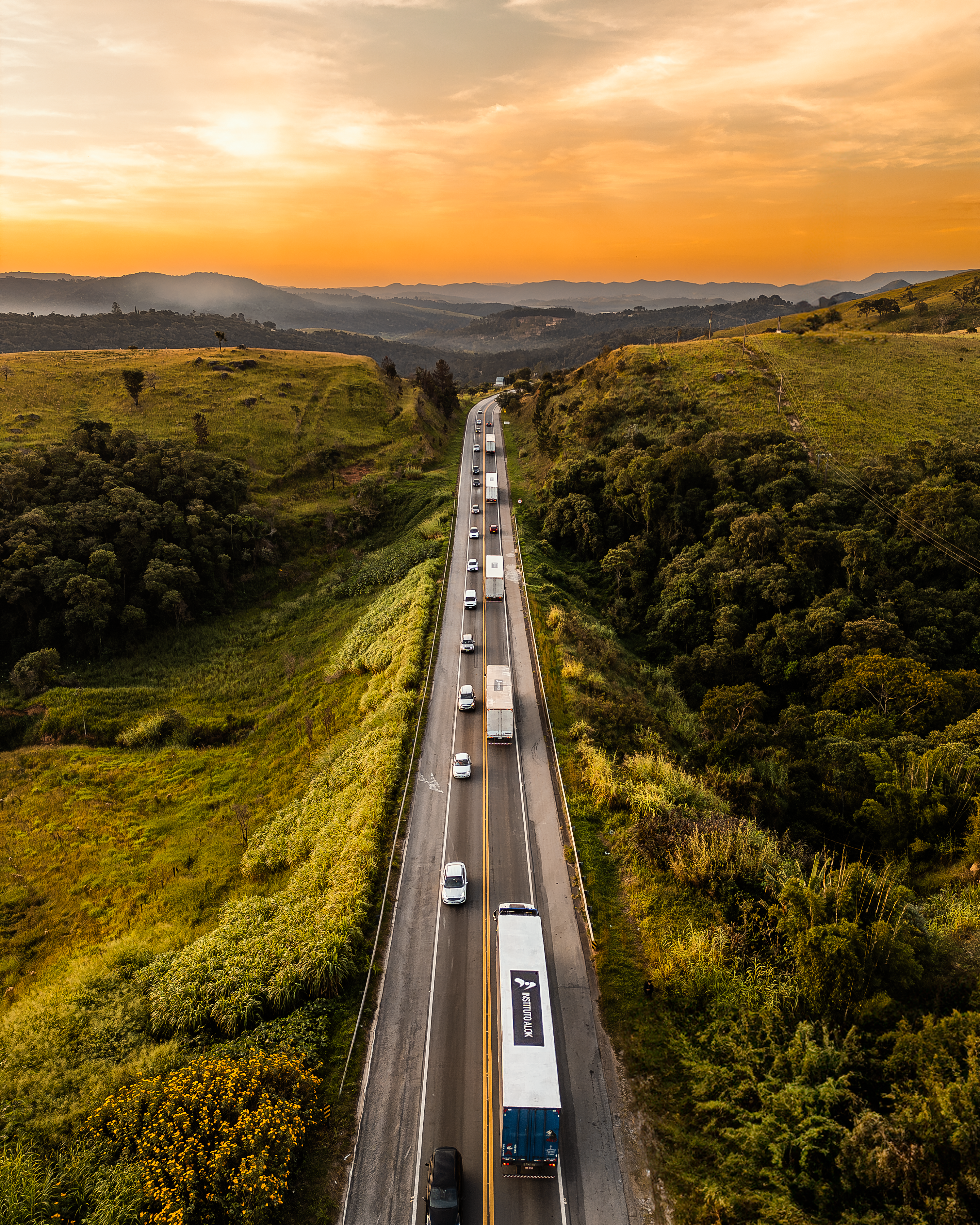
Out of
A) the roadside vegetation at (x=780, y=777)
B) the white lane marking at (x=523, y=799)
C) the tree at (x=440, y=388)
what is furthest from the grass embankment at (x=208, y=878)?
the tree at (x=440, y=388)

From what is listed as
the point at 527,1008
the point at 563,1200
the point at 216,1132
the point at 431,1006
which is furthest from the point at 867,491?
the point at 216,1132

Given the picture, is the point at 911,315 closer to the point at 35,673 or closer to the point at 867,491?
the point at 867,491

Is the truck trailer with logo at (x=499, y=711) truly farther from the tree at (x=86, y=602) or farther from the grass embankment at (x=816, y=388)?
the grass embankment at (x=816, y=388)

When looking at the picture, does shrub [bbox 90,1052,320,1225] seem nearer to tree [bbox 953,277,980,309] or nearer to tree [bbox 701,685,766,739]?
tree [bbox 701,685,766,739]

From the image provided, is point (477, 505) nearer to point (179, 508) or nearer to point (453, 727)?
point (179, 508)

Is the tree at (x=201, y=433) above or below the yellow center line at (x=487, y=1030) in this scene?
above

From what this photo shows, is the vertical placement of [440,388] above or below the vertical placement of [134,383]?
above
